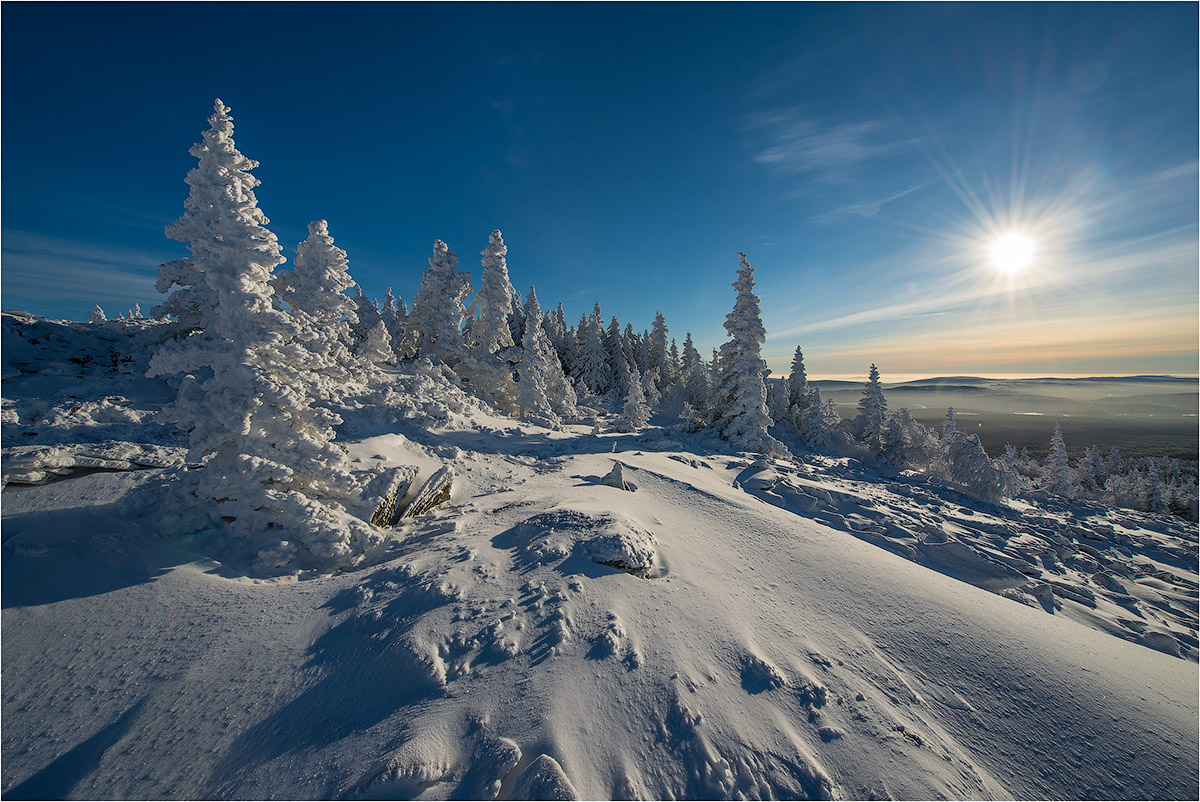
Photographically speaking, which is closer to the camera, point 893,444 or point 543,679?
point 543,679

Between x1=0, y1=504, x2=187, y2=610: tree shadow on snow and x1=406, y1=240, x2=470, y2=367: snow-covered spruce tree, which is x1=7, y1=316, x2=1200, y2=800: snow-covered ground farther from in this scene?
x1=406, y1=240, x2=470, y2=367: snow-covered spruce tree

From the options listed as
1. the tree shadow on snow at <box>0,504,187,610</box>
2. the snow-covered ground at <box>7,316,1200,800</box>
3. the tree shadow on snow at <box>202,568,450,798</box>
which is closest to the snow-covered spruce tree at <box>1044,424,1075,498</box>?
the snow-covered ground at <box>7,316,1200,800</box>

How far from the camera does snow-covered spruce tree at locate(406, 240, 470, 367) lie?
29.0 metres

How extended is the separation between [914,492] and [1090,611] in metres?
11.2

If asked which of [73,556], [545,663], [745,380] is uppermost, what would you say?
[745,380]

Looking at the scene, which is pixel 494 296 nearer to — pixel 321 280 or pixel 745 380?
pixel 321 280

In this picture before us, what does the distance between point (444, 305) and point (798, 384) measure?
40.5 m

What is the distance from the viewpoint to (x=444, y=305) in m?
29.0

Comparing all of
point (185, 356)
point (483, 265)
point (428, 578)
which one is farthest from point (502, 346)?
point (428, 578)

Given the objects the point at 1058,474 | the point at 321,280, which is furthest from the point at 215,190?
the point at 1058,474

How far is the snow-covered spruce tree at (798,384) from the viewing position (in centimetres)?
4644

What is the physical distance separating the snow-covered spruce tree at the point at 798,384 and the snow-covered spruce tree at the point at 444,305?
37.8m

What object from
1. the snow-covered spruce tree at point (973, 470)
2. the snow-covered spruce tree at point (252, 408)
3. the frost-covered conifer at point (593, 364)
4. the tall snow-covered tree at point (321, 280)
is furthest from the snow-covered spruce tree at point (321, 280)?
the frost-covered conifer at point (593, 364)

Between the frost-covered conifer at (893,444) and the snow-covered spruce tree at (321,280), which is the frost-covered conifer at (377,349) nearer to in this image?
the snow-covered spruce tree at (321,280)
